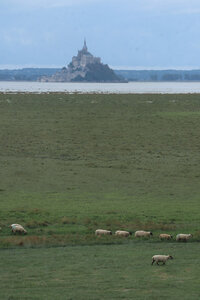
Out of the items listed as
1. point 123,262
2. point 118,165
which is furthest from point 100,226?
point 118,165

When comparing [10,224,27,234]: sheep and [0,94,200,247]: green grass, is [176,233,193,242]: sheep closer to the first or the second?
[0,94,200,247]: green grass

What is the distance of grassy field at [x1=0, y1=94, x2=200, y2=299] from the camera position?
1319cm

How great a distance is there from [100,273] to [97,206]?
9.25 metres

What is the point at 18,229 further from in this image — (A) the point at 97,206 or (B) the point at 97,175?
(B) the point at 97,175

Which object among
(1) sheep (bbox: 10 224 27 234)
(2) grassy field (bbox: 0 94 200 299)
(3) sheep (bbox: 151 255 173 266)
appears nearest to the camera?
(2) grassy field (bbox: 0 94 200 299)

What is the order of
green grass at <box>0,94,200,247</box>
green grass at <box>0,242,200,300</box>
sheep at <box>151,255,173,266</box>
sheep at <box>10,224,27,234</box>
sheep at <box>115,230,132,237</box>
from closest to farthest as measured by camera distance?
1. green grass at <box>0,242,200,300</box>
2. sheep at <box>151,255,173,266</box>
3. sheep at <box>115,230,132,237</box>
4. sheep at <box>10,224,27,234</box>
5. green grass at <box>0,94,200,247</box>

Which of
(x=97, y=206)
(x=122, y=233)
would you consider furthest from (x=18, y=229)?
(x=97, y=206)

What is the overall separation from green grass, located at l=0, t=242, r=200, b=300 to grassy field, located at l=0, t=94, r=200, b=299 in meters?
0.02

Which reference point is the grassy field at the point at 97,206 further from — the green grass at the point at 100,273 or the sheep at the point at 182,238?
the sheep at the point at 182,238

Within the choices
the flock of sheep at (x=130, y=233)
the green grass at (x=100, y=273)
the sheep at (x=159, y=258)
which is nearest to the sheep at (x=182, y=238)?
the flock of sheep at (x=130, y=233)

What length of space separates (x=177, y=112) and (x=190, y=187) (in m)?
43.4

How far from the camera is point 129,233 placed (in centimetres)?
1808

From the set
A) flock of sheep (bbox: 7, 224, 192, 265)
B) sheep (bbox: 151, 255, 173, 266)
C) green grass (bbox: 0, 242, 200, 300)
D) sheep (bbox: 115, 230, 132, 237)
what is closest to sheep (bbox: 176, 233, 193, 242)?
flock of sheep (bbox: 7, 224, 192, 265)

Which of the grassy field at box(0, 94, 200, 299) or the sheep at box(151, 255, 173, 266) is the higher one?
the sheep at box(151, 255, 173, 266)
